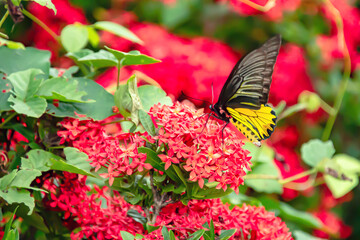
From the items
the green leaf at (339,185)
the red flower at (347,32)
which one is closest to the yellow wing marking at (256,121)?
the green leaf at (339,185)

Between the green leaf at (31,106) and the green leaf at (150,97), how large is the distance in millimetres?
187

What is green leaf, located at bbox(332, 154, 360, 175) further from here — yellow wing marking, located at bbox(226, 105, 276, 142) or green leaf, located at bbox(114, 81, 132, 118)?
green leaf, located at bbox(114, 81, 132, 118)

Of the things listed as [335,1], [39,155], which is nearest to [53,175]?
[39,155]

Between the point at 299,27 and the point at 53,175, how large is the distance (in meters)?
1.92

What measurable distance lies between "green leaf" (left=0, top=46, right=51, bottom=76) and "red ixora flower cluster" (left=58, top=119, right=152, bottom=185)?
0.17m

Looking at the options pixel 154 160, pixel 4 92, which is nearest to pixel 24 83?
pixel 4 92

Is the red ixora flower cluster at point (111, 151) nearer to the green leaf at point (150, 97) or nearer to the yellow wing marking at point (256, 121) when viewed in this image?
the green leaf at point (150, 97)

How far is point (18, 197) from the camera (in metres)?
0.72

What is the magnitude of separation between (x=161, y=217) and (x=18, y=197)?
9.2 inches

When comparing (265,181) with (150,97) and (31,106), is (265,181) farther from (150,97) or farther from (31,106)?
(31,106)

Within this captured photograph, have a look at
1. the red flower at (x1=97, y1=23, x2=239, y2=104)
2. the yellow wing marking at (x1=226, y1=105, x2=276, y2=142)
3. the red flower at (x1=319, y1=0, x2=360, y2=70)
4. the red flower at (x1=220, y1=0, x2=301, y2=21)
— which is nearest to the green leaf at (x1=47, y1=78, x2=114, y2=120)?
the yellow wing marking at (x1=226, y1=105, x2=276, y2=142)

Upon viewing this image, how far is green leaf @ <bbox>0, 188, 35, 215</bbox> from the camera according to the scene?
0.71m

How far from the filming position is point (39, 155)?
793 mm

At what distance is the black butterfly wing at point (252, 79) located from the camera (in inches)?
33.4
